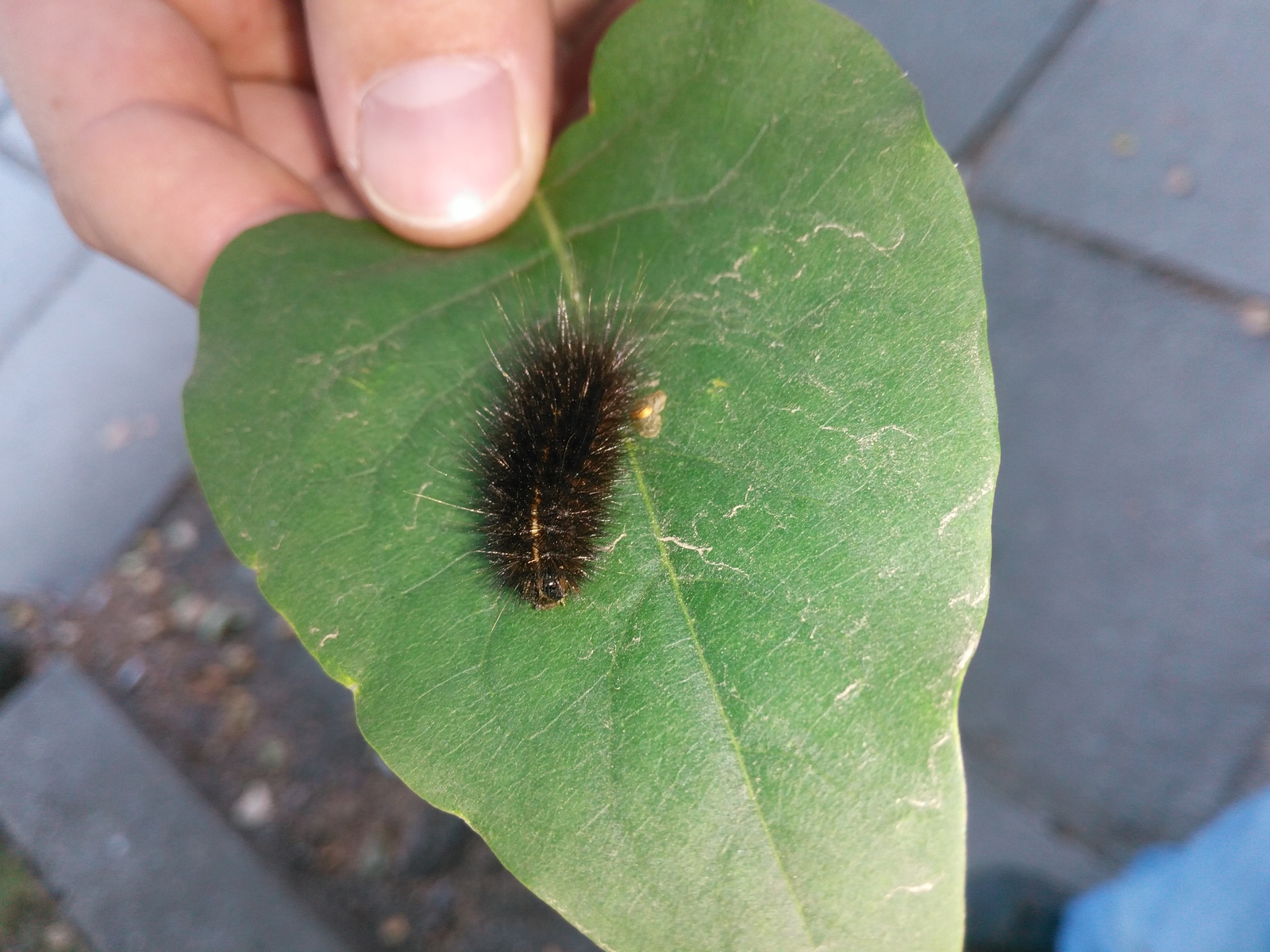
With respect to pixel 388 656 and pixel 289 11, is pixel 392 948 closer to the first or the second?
pixel 388 656

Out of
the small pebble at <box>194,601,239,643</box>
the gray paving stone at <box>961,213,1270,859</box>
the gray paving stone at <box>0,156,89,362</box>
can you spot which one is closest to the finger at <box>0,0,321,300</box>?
the small pebble at <box>194,601,239,643</box>

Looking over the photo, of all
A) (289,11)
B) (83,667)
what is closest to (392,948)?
(83,667)

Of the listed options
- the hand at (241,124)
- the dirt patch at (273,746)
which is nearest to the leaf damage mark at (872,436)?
the hand at (241,124)

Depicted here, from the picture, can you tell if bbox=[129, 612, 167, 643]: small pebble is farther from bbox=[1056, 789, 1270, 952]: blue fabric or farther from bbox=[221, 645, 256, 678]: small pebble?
bbox=[1056, 789, 1270, 952]: blue fabric

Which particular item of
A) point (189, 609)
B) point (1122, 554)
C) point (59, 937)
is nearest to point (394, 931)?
point (59, 937)

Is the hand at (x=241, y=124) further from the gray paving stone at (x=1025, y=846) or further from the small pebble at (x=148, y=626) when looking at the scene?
the gray paving stone at (x=1025, y=846)
